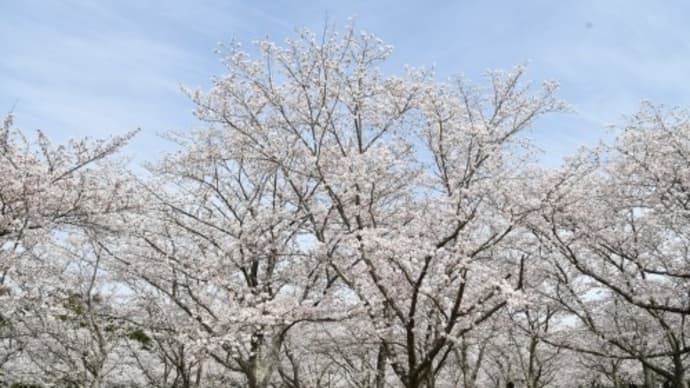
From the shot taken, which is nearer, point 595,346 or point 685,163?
point 685,163

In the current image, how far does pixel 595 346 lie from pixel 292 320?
12.5m

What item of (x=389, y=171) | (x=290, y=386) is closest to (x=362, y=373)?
(x=290, y=386)

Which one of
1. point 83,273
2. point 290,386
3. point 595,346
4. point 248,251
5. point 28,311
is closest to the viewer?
point 248,251

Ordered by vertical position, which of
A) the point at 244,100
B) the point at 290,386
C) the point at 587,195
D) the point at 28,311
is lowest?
the point at 290,386

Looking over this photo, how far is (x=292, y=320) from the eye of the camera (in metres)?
10.5

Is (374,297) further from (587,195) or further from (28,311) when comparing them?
(28,311)

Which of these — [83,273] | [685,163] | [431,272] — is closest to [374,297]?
[431,272]

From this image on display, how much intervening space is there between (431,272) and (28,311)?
29.5 ft

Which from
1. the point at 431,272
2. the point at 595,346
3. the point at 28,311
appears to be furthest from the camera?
the point at 595,346

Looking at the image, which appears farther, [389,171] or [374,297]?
[389,171]

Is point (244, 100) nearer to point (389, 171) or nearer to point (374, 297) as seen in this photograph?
point (389, 171)

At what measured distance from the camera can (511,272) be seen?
1107cm

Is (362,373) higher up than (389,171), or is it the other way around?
(389,171)

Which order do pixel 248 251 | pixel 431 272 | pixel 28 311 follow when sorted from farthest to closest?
pixel 28 311 → pixel 248 251 → pixel 431 272
